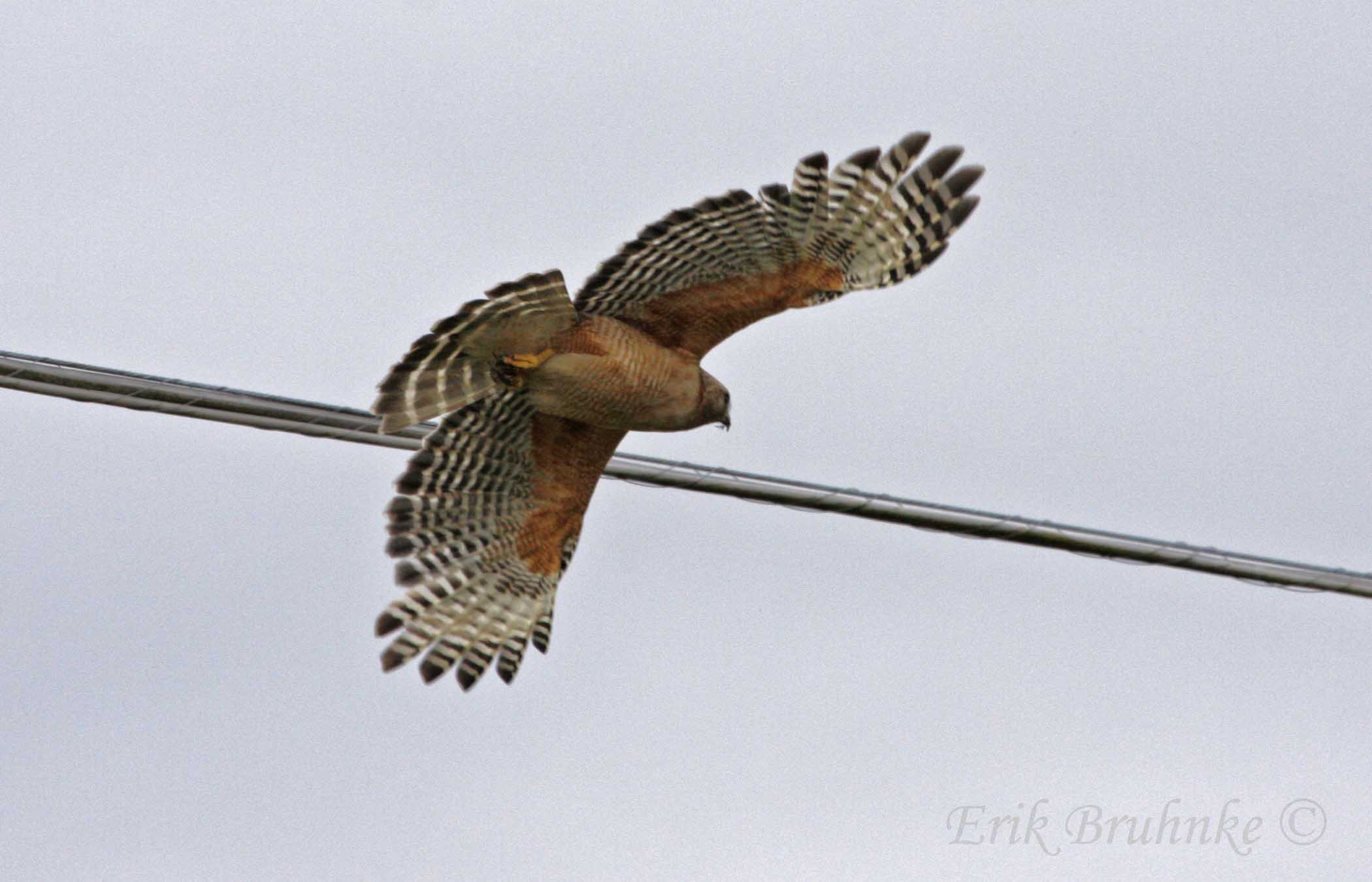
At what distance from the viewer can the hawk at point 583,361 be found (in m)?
8.96

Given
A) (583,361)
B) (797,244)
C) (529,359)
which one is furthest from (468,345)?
(797,244)

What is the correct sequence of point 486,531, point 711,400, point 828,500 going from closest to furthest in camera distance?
point 828,500
point 711,400
point 486,531

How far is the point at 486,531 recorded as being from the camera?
10.2 meters

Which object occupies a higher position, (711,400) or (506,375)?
(711,400)

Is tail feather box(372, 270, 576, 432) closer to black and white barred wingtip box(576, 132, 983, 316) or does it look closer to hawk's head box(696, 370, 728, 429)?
black and white barred wingtip box(576, 132, 983, 316)

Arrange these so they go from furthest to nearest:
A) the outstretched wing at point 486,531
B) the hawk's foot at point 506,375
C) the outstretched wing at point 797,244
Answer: the outstretched wing at point 486,531 → the hawk's foot at point 506,375 → the outstretched wing at point 797,244

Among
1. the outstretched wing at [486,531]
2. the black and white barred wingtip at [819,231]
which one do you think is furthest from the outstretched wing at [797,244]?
the outstretched wing at [486,531]

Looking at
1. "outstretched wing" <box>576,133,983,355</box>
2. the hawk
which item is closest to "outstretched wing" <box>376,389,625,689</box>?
the hawk

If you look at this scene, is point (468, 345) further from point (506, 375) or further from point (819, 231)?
point (819, 231)

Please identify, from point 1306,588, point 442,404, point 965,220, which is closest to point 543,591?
point 442,404

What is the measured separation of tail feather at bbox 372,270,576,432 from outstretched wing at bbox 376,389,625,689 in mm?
615

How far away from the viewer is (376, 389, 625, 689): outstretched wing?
9.80 meters

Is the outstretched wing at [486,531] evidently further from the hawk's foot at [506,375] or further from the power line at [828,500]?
the power line at [828,500]

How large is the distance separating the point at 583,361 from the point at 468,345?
59 centimetres
